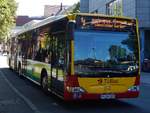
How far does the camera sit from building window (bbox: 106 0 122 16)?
4192cm

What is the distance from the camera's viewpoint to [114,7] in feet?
145

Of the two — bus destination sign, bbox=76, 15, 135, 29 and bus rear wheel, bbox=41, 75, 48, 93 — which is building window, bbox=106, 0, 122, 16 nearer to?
bus rear wheel, bbox=41, 75, 48, 93

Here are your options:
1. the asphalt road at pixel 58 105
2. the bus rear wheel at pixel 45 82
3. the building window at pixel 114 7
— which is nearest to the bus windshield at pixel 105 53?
the asphalt road at pixel 58 105

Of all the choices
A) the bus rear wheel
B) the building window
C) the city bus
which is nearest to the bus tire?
→ the bus rear wheel

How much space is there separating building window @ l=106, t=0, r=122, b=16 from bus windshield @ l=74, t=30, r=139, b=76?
2766cm

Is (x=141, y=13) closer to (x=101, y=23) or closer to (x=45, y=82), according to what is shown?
(x=45, y=82)

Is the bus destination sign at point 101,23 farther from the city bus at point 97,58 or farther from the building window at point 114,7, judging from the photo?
the building window at point 114,7

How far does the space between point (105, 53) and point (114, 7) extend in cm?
3176

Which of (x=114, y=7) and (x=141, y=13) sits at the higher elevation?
(x=114, y=7)

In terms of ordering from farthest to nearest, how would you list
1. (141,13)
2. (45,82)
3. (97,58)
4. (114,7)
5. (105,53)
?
(114,7)
(141,13)
(45,82)
(105,53)
(97,58)

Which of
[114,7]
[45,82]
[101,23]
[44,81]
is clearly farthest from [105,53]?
[114,7]

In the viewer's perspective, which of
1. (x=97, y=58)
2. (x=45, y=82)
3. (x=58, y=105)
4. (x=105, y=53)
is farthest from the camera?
(x=45, y=82)

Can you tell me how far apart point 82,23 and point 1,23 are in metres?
34.7

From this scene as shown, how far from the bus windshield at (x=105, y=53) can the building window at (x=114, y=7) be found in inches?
1089
